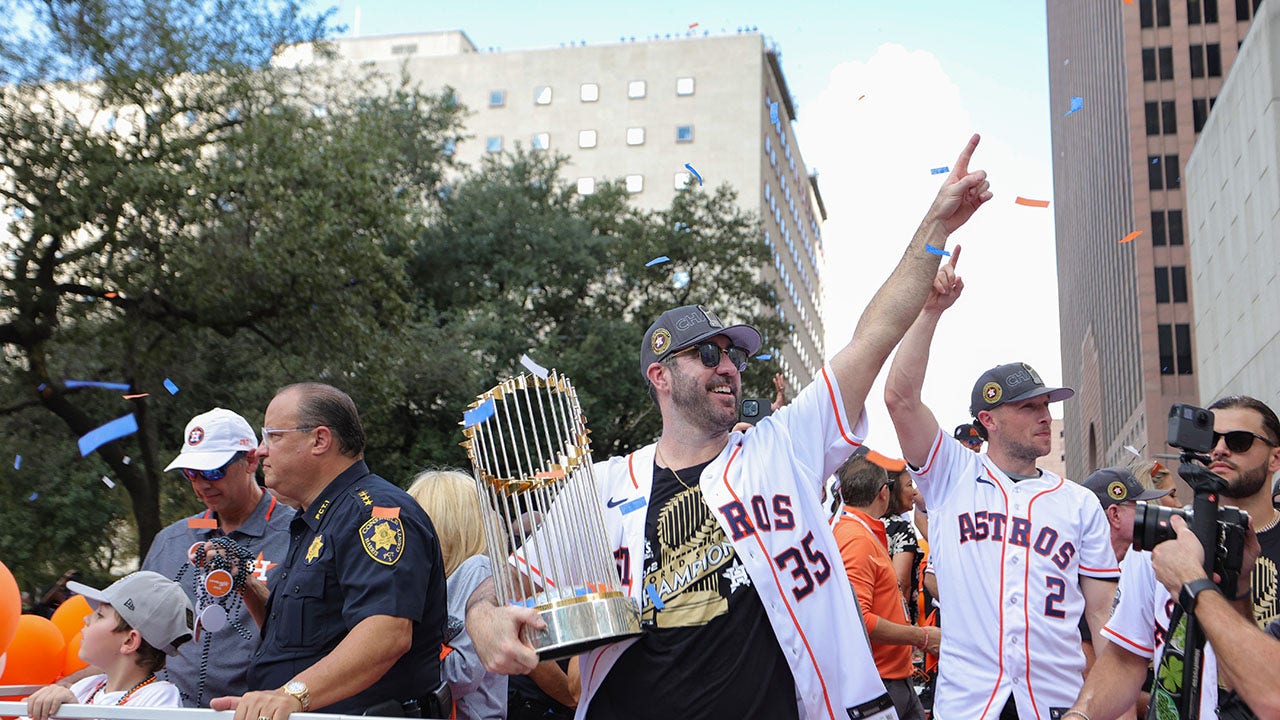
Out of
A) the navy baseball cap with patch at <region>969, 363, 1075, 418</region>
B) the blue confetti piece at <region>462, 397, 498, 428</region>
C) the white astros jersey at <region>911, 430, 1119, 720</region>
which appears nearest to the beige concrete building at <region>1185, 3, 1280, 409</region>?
the navy baseball cap with patch at <region>969, 363, 1075, 418</region>

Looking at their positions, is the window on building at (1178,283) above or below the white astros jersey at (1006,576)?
above

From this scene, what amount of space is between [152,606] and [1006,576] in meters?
3.48

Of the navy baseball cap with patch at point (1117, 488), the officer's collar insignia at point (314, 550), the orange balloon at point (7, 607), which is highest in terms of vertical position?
the officer's collar insignia at point (314, 550)

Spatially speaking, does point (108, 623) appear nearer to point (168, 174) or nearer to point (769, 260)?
point (168, 174)

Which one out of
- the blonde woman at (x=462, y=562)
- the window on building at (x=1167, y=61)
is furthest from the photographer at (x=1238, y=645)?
the window on building at (x=1167, y=61)

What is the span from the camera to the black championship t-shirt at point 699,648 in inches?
139

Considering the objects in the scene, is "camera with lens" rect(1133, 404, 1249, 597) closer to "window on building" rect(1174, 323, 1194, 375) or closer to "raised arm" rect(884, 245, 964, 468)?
"raised arm" rect(884, 245, 964, 468)

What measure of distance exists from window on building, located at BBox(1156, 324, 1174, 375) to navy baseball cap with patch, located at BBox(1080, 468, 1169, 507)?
6930cm

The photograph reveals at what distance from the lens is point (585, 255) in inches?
1454

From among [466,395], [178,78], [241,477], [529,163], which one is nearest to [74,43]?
[178,78]

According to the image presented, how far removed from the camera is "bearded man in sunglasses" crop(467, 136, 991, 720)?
11.6ft

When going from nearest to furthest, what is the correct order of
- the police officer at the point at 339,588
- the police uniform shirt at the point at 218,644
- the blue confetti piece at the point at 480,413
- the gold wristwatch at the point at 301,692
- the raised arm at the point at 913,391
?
the blue confetti piece at the point at 480,413 → the gold wristwatch at the point at 301,692 → the police officer at the point at 339,588 → the raised arm at the point at 913,391 → the police uniform shirt at the point at 218,644

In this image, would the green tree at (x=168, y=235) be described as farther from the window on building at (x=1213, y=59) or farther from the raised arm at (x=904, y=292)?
the window on building at (x=1213, y=59)

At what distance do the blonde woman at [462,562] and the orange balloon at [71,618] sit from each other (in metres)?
3.60
